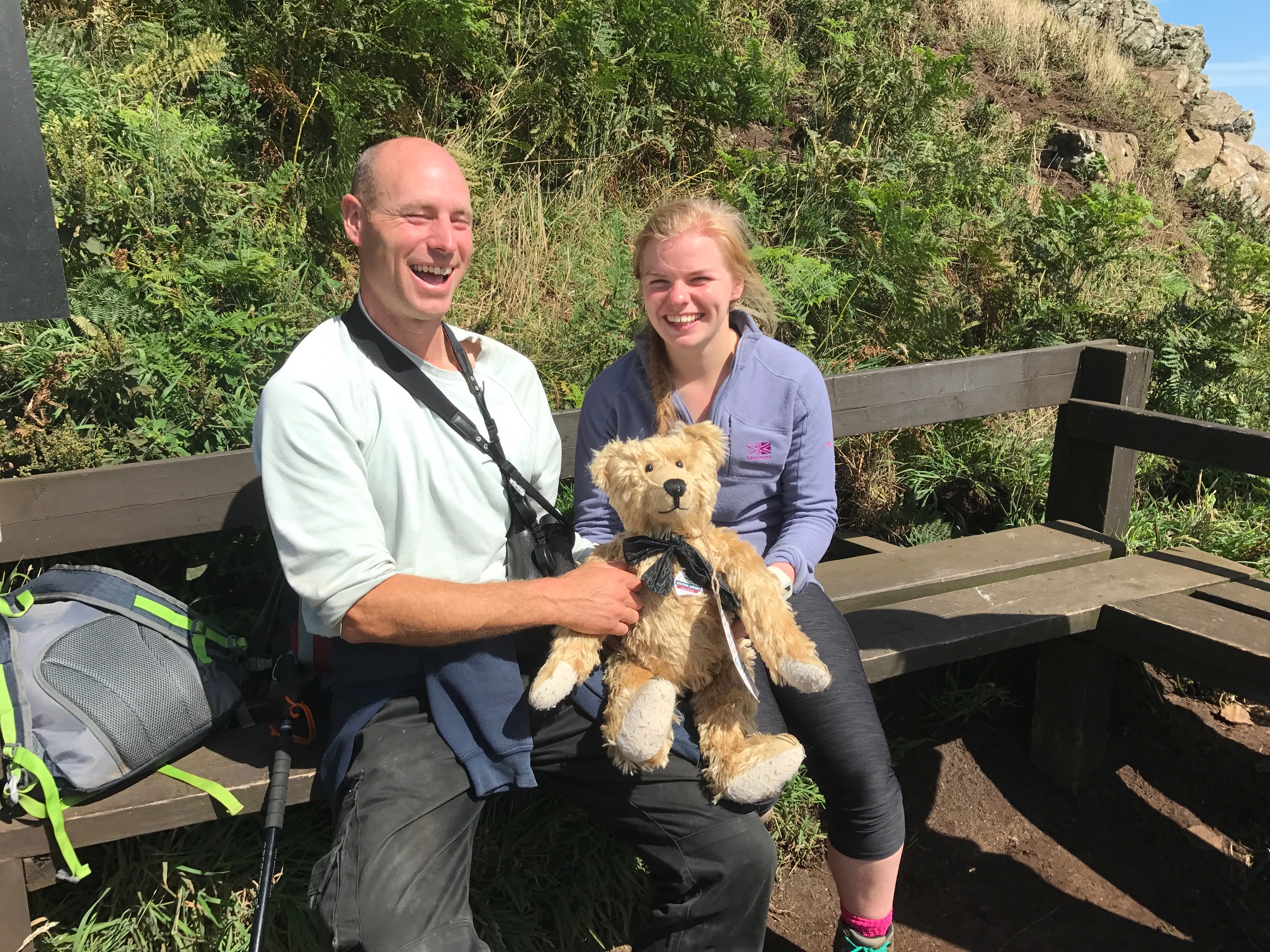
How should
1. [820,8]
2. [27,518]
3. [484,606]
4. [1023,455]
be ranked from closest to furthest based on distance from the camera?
[484,606], [27,518], [1023,455], [820,8]

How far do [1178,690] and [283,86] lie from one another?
218 inches

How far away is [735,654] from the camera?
220 cm

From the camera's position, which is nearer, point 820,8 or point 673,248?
point 673,248

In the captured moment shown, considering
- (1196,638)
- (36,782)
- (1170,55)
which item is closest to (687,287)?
(36,782)

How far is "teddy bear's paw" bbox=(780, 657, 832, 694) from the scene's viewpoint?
2172mm

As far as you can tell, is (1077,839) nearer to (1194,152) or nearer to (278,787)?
(278,787)

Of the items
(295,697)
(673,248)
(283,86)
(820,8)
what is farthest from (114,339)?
(820,8)

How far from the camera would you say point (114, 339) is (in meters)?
3.22

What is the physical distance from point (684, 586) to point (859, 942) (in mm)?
1205

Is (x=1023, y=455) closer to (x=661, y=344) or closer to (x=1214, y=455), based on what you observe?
(x=1214, y=455)

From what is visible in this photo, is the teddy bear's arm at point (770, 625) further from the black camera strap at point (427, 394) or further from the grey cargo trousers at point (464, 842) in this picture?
the black camera strap at point (427, 394)

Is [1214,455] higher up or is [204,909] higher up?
[1214,455]

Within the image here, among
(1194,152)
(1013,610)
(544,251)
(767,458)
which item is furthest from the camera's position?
(1194,152)

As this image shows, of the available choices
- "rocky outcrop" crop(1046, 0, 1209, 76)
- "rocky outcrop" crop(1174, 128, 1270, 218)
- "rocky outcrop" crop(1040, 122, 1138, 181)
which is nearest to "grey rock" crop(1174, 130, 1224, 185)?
"rocky outcrop" crop(1174, 128, 1270, 218)
